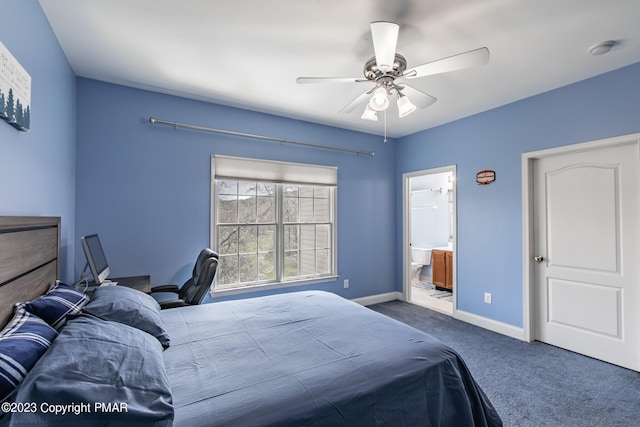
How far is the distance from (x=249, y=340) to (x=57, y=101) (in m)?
2.30

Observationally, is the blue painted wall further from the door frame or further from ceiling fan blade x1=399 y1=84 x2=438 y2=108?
ceiling fan blade x1=399 y1=84 x2=438 y2=108

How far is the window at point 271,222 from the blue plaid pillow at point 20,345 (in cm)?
220

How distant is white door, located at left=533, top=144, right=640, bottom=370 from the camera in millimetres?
2703

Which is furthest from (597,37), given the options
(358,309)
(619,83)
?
(358,309)

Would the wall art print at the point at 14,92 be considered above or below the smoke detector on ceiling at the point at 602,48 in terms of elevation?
below

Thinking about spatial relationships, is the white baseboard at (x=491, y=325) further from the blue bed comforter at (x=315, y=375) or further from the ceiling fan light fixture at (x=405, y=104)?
the ceiling fan light fixture at (x=405, y=104)

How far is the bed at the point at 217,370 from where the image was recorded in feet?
3.06

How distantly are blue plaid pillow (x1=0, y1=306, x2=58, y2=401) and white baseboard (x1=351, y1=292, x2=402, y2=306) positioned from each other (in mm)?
3754

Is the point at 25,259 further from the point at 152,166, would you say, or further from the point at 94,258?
the point at 152,166

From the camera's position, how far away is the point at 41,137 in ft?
Answer: 6.29

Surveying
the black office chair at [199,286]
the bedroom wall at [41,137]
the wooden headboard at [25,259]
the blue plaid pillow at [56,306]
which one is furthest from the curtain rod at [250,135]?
the blue plaid pillow at [56,306]

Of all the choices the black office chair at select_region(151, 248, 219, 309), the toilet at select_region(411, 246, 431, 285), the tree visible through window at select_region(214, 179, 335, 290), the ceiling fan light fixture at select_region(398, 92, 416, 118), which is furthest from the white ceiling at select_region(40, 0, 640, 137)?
the toilet at select_region(411, 246, 431, 285)

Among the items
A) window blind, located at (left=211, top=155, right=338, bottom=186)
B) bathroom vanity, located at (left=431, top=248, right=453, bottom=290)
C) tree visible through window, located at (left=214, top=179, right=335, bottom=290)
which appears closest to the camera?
window blind, located at (left=211, top=155, right=338, bottom=186)

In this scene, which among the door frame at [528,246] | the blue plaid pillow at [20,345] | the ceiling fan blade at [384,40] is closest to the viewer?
the blue plaid pillow at [20,345]
